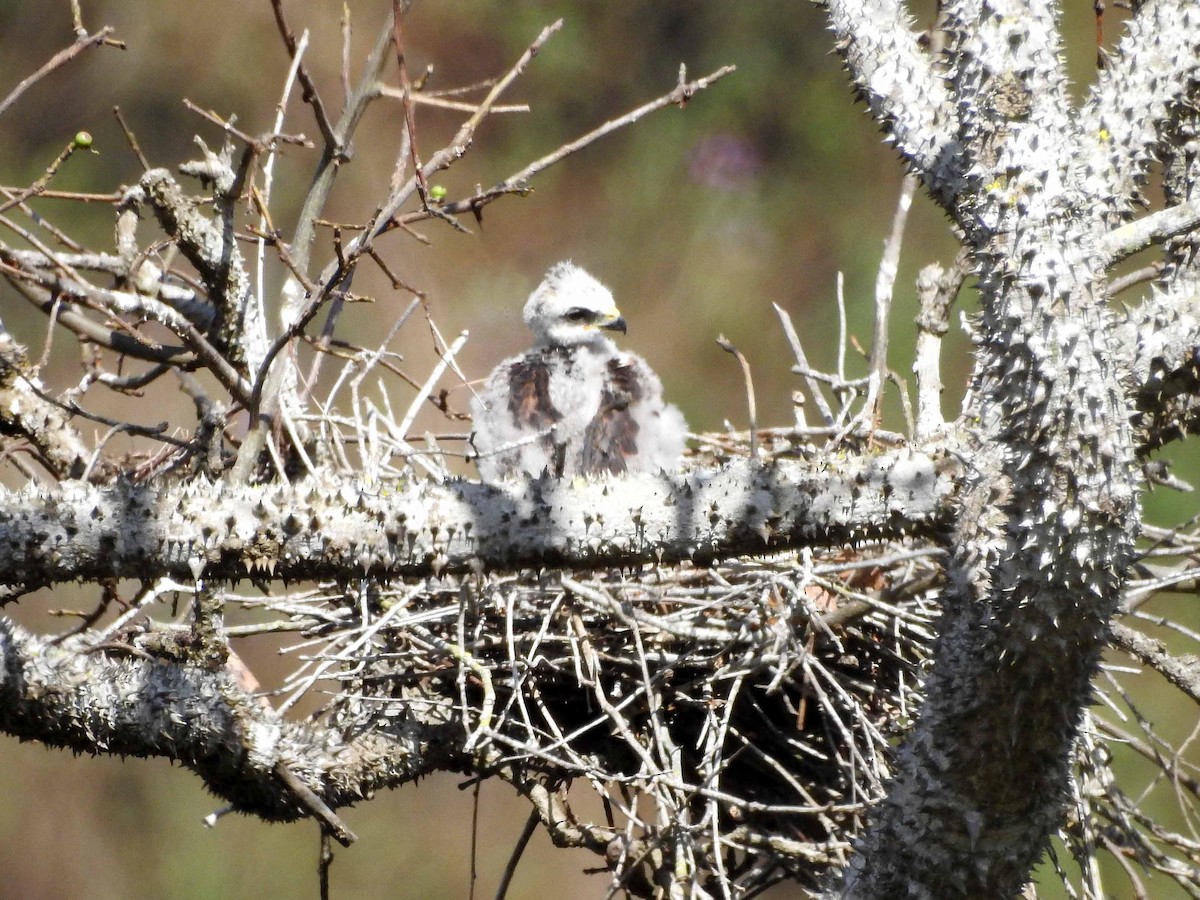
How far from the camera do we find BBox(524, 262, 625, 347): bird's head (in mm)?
2986

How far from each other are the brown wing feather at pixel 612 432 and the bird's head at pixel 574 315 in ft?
0.88

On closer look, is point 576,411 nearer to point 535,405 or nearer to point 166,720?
point 535,405

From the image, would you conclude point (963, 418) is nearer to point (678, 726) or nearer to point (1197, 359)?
point (1197, 359)

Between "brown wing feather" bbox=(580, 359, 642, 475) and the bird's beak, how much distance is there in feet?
0.95

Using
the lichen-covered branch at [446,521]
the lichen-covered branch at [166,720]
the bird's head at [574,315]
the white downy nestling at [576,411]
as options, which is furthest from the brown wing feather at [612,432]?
the lichen-covered branch at [446,521]

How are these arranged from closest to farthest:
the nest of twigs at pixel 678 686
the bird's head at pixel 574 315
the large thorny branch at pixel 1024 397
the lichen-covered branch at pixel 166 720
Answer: the large thorny branch at pixel 1024 397 < the lichen-covered branch at pixel 166 720 < the nest of twigs at pixel 678 686 < the bird's head at pixel 574 315

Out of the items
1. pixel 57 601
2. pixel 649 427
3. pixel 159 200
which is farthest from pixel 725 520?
pixel 57 601

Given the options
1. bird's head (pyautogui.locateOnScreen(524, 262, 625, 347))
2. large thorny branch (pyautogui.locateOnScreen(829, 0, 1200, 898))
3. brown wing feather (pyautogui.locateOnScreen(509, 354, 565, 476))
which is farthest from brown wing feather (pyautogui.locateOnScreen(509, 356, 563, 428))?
large thorny branch (pyautogui.locateOnScreen(829, 0, 1200, 898))

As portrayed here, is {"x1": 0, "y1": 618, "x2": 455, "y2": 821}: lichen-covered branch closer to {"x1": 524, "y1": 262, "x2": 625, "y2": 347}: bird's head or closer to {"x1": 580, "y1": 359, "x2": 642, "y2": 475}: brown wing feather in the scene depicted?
{"x1": 580, "y1": 359, "x2": 642, "y2": 475}: brown wing feather

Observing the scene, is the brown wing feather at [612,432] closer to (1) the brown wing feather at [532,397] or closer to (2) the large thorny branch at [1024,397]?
(1) the brown wing feather at [532,397]

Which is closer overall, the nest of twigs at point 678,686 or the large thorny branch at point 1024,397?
the large thorny branch at point 1024,397

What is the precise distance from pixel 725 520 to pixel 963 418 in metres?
0.49

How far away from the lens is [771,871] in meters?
2.07

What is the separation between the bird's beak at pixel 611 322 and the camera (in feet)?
9.87
